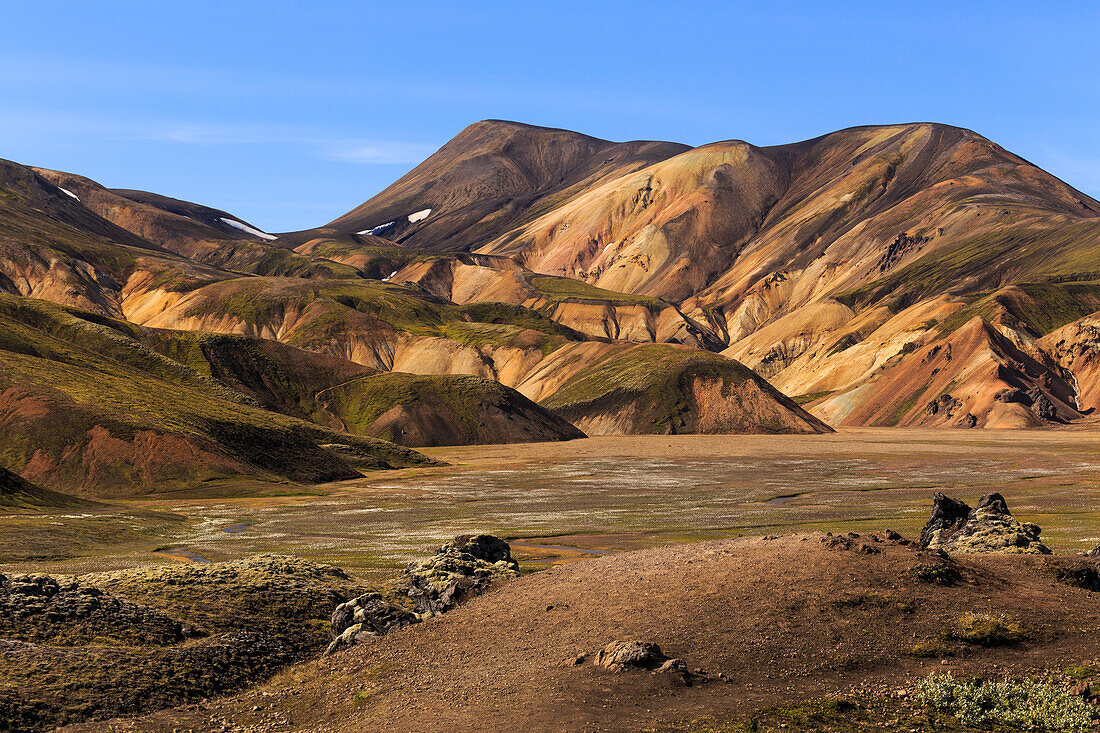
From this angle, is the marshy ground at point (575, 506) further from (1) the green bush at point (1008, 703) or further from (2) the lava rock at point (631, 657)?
(1) the green bush at point (1008, 703)

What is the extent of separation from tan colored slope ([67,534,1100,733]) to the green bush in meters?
0.87

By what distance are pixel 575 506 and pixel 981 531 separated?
51.7m

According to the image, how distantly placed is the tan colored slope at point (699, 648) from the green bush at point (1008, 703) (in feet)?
2.87

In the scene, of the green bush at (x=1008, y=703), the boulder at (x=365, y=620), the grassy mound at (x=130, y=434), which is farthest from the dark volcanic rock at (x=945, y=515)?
the grassy mound at (x=130, y=434)

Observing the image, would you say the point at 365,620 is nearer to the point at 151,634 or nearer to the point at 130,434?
the point at 151,634

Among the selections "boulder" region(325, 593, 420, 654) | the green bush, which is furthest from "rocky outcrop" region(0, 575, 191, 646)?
the green bush

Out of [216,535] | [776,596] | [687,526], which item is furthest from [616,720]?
Result: [216,535]

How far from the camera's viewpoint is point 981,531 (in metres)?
41.1

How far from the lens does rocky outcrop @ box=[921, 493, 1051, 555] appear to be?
3928 cm

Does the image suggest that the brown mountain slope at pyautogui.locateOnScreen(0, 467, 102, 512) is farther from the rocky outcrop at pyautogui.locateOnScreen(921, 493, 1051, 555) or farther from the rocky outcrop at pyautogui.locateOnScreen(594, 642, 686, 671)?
the rocky outcrop at pyautogui.locateOnScreen(921, 493, 1051, 555)

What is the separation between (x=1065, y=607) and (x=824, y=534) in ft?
27.0

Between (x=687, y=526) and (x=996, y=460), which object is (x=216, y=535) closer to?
(x=687, y=526)

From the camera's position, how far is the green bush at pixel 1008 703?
2298 cm

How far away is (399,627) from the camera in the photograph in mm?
33469
